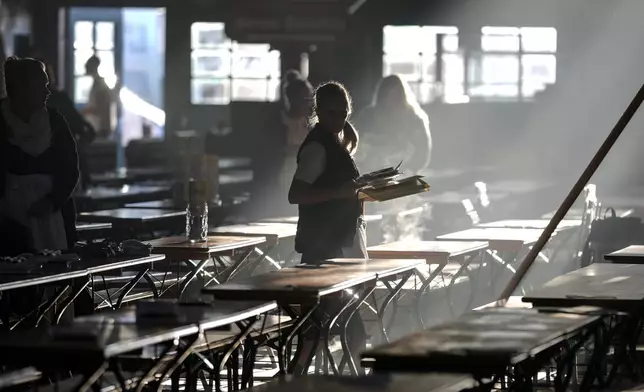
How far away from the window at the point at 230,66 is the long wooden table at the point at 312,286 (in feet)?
46.7

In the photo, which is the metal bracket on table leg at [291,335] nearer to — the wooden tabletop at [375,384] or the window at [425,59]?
the wooden tabletop at [375,384]

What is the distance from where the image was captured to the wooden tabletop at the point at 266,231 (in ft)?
27.3

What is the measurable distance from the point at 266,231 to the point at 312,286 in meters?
2.99

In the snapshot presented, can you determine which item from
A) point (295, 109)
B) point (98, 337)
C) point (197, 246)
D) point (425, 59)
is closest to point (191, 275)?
point (197, 246)

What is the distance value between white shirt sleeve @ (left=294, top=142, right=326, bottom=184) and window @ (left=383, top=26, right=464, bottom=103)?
11.4 metres

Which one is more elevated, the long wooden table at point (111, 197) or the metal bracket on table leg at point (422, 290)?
the long wooden table at point (111, 197)

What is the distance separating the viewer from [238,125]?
1792 centimetres

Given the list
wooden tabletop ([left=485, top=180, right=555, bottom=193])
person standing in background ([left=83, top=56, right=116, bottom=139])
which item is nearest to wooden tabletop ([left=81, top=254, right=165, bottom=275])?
wooden tabletop ([left=485, top=180, right=555, bottom=193])

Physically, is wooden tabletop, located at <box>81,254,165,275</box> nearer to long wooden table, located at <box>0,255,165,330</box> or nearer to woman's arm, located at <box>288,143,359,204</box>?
long wooden table, located at <box>0,255,165,330</box>

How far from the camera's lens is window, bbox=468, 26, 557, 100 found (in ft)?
61.0

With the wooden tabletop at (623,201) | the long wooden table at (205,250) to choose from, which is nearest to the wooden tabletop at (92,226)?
the long wooden table at (205,250)

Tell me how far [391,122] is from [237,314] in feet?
17.5

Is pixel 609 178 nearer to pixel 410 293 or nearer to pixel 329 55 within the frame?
pixel 329 55

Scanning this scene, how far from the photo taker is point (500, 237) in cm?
887
